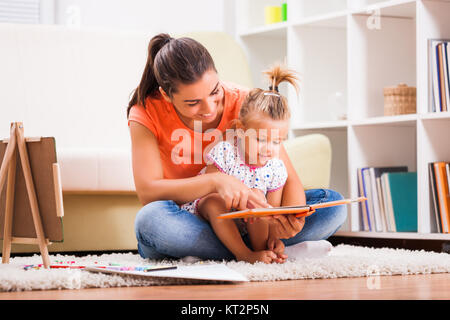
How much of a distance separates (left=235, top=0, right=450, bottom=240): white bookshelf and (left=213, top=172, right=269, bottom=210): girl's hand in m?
0.92

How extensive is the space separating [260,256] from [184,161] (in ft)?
1.08

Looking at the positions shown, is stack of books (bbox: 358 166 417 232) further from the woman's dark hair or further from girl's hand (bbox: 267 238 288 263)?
the woman's dark hair

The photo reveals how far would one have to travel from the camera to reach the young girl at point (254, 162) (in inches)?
59.2

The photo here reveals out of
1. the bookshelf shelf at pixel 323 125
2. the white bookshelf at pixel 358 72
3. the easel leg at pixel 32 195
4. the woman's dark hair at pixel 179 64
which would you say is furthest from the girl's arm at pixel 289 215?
the bookshelf shelf at pixel 323 125

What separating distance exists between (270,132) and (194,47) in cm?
26

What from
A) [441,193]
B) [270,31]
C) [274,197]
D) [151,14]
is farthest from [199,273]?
[151,14]

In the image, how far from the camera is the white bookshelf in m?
2.20

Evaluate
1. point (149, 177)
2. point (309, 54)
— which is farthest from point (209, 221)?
point (309, 54)

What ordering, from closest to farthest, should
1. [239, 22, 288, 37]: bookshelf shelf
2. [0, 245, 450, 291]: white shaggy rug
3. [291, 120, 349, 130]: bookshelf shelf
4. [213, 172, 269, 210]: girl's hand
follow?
[0, 245, 450, 291]: white shaggy rug < [213, 172, 269, 210]: girl's hand < [291, 120, 349, 130]: bookshelf shelf < [239, 22, 288, 37]: bookshelf shelf

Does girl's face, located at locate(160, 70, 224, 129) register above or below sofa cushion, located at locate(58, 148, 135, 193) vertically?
above

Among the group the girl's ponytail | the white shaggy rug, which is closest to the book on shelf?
the white shaggy rug

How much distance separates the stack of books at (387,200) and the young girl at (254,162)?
33.6 inches

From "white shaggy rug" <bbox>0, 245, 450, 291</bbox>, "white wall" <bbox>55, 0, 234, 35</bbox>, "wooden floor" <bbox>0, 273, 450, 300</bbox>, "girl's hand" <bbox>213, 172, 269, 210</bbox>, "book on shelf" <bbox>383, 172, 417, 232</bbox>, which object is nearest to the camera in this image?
"wooden floor" <bbox>0, 273, 450, 300</bbox>

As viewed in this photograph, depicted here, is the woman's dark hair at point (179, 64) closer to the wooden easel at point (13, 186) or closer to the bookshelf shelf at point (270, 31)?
the wooden easel at point (13, 186)
